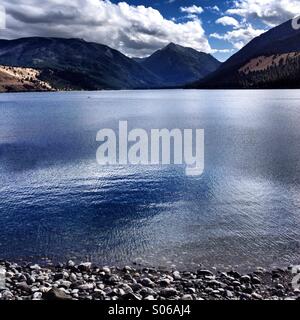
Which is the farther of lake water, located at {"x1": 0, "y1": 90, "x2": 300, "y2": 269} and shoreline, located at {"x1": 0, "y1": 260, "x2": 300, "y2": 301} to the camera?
lake water, located at {"x1": 0, "y1": 90, "x2": 300, "y2": 269}

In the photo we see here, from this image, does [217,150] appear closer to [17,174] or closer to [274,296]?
[17,174]

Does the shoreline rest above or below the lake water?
below

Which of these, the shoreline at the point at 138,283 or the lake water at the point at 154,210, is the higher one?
the lake water at the point at 154,210

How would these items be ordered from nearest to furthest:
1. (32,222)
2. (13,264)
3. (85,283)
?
(85,283) < (13,264) < (32,222)

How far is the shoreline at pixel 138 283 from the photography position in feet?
63.2

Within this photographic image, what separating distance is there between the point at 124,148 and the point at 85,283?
46.1 meters

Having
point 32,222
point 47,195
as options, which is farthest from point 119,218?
point 47,195

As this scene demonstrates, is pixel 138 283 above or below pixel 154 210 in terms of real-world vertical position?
below

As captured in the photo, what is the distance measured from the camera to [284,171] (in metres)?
47.1

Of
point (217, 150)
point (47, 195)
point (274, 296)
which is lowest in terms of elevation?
point (274, 296)

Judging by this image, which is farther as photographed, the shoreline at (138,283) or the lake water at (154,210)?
the lake water at (154,210)

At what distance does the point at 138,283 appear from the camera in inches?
826

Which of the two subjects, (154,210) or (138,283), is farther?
(154,210)

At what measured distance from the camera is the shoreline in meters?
19.2
